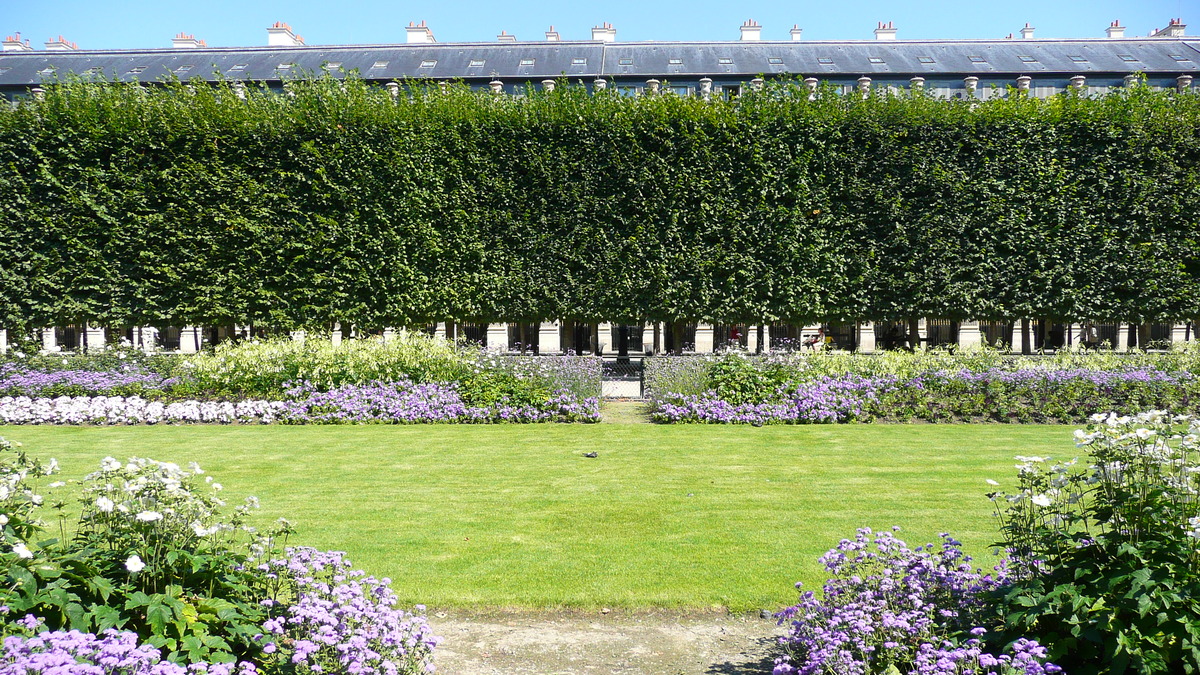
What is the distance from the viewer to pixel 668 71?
30.4 m

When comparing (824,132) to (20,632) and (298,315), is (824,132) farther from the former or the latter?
(20,632)

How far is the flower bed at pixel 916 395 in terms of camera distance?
11.8 meters

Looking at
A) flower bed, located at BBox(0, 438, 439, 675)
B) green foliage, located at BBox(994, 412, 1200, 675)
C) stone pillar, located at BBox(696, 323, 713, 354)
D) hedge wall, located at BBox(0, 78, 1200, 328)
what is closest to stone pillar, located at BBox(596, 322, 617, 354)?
stone pillar, located at BBox(696, 323, 713, 354)

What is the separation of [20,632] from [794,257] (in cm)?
1507

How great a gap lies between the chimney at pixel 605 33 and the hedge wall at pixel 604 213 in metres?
19.8

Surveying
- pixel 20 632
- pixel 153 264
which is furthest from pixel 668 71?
pixel 20 632

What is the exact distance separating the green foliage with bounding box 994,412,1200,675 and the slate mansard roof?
2774 cm

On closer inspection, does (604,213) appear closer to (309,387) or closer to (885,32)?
(309,387)

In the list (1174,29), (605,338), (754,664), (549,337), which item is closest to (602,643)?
(754,664)

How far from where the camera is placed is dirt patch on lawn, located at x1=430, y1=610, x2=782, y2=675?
3916 mm

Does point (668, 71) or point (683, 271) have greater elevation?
point (668, 71)

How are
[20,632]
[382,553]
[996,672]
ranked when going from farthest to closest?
[382,553]
[996,672]
[20,632]

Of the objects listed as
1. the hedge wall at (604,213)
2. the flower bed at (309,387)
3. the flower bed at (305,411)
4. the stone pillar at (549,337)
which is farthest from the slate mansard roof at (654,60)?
the flower bed at (305,411)

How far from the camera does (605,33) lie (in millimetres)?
35312
